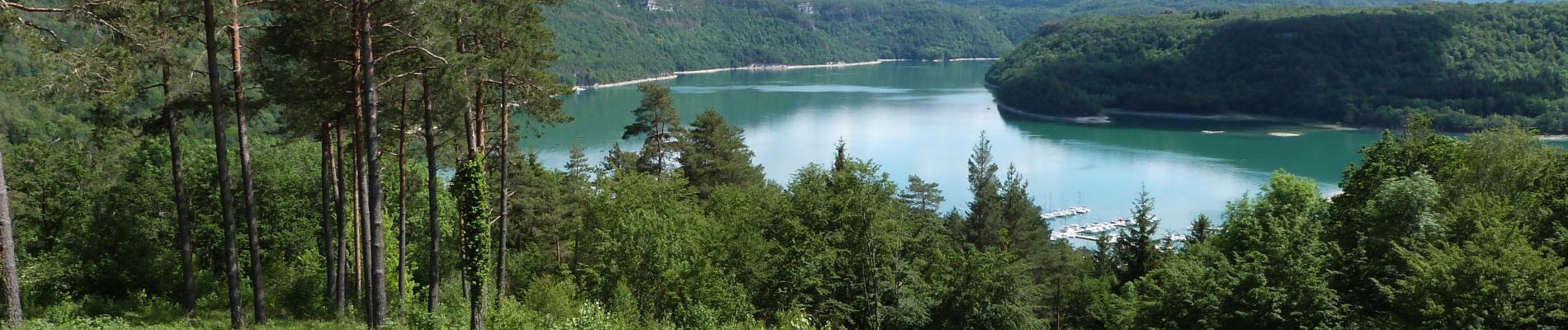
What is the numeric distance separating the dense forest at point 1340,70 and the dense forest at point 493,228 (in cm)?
6302

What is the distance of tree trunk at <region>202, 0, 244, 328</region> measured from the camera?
9.16m

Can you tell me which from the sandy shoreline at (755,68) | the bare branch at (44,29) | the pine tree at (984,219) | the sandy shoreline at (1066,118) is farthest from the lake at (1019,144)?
the bare branch at (44,29)

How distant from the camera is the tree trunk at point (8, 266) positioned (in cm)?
717

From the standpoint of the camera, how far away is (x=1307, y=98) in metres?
81.8

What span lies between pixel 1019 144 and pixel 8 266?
62732mm

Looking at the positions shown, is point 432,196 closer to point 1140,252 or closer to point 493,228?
point 493,228

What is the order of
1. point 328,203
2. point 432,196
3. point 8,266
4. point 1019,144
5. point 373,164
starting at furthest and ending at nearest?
point 1019,144, point 328,203, point 432,196, point 373,164, point 8,266

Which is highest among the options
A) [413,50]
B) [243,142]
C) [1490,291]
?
[413,50]

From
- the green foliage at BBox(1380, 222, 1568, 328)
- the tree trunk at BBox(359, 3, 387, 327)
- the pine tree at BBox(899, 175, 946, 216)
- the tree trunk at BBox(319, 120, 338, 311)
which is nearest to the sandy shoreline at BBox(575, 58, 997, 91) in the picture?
the pine tree at BBox(899, 175, 946, 216)

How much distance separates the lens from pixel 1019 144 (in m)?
66.4

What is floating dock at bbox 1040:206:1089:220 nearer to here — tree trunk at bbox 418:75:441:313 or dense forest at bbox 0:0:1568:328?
dense forest at bbox 0:0:1568:328

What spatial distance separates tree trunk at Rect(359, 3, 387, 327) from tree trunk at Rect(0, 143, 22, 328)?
108 inches

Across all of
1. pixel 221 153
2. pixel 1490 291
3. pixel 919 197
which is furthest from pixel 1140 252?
pixel 221 153

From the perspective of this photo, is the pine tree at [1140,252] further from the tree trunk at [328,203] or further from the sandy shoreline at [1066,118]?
the sandy shoreline at [1066,118]
